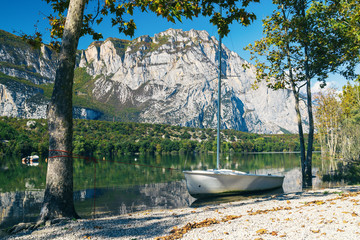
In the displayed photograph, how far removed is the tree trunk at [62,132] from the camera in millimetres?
7824

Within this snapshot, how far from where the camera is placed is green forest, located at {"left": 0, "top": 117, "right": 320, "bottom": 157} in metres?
88.4

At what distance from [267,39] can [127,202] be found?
540 inches

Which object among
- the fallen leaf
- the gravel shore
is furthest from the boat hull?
the fallen leaf

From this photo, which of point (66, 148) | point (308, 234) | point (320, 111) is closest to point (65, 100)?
point (66, 148)

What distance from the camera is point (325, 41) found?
672 inches

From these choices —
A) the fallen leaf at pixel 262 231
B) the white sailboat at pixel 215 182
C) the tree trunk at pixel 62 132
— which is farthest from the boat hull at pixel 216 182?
the fallen leaf at pixel 262 231

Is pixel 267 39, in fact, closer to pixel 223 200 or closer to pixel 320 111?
pixel 223 200

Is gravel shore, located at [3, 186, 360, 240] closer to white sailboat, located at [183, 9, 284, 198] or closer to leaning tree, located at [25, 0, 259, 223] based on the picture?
leaning tree, located at [25, 0, 259, 223]

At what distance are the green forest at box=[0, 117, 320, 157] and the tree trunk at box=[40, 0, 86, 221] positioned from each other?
82.1 metres

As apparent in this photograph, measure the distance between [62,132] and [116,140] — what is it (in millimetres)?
116565

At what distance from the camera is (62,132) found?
A: 26.5ft

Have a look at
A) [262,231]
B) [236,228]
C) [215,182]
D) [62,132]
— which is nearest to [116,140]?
[215,182]

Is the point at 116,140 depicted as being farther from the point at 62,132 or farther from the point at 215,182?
the point at 62,132

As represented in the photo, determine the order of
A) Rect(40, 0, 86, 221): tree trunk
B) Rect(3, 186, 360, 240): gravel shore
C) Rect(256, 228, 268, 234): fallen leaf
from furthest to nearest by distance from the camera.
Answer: Rect(40, 0, 86, 221): tree trunk → Rect(256, 228, 268, 234): fallen leaf → Rect(3, 186, 360, 240): gravel shore
